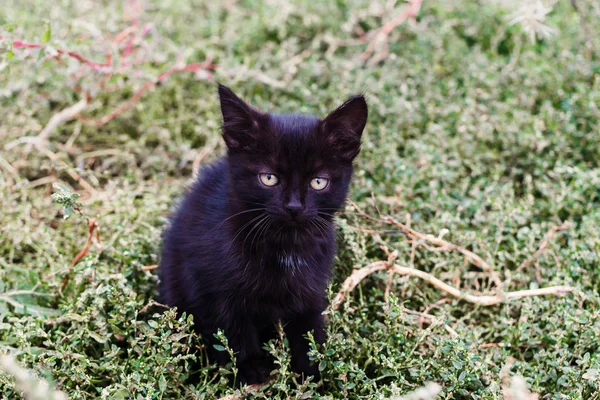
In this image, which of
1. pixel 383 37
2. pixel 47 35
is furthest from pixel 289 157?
pixel 383 37

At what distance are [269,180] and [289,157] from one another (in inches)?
4.4

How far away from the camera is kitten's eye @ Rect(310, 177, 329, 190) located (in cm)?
222

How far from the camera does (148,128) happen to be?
383 centimetres

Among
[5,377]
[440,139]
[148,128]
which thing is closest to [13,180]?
[148,128]

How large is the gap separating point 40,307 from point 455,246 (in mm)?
1796

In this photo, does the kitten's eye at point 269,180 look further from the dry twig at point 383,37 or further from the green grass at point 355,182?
the dry twig at point 383,37

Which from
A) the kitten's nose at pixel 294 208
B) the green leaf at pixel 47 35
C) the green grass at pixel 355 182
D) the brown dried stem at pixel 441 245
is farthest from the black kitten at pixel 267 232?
the green leaf at pixel 47 35

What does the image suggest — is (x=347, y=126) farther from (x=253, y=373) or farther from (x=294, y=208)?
(x=253, y=373)

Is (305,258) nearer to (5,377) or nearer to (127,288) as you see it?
(127,288)

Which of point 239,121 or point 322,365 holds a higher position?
point 239,121

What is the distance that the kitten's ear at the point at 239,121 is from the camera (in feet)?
7.18

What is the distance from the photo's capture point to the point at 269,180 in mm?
2209

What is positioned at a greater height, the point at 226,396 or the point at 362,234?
the point at 362,234

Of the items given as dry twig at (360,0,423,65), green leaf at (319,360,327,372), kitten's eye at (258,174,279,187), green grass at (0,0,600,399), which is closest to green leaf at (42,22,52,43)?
green grass at (0,0,600,399)
